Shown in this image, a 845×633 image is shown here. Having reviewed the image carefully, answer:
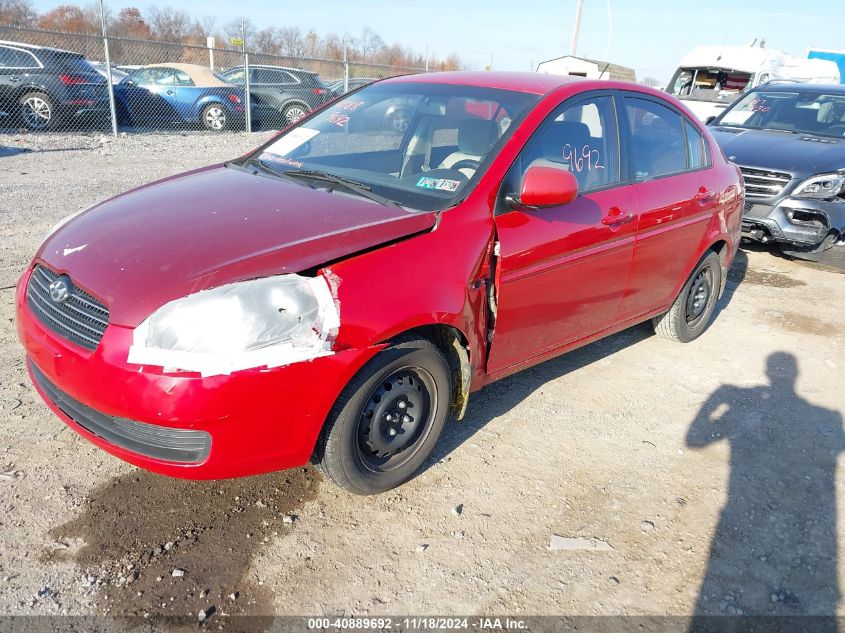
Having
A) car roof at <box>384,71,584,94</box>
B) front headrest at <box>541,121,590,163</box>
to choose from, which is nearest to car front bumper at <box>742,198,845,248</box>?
car roof at <box>384,71,584,94</box>

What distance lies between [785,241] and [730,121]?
2.30 m

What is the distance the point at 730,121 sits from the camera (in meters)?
8.52

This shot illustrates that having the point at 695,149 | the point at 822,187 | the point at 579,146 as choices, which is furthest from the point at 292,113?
the point at 579,146

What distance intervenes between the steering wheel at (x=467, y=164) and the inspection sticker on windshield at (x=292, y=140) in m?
1.04

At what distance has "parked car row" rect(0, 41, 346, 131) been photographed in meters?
11.6

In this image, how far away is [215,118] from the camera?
14.5 meters

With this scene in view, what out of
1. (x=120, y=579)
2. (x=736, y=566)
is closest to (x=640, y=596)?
(x=736, y=566)

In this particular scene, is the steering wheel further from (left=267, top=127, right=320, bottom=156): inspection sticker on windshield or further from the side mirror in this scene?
(left=267, top=127, right=320, bottom=156): inspection sticker on windshield

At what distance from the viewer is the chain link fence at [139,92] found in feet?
38.1

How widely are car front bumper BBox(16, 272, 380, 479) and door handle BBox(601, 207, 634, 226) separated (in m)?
1.68

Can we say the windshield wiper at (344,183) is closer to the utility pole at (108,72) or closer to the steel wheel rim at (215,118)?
the utility pole at (108,72)

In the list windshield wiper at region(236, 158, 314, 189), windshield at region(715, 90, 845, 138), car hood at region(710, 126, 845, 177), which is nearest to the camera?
windshield wiper at region(236, 158, 314, 189)

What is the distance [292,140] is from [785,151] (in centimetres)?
576

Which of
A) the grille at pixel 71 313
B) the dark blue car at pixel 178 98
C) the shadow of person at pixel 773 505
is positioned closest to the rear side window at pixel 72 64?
the dark blue car at pixel 178 98
